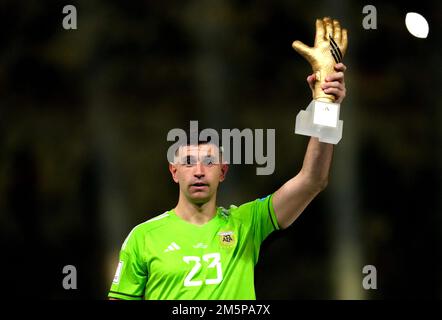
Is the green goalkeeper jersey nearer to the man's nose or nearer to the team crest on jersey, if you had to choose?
the team crest on jersey

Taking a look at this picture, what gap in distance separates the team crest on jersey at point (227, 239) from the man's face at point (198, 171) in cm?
20

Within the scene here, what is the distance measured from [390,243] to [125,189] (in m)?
2.75

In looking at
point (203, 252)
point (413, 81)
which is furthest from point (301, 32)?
point (203, 252)

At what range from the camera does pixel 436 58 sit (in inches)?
449

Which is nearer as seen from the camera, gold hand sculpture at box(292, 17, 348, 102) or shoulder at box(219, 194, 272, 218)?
gold hand sculpture at box(292, 17, 348, 102)

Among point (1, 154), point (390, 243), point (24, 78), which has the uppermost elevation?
point (24, 78)

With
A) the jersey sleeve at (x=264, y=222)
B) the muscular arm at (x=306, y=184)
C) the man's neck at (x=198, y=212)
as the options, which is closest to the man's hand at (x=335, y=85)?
the muscular arm at (x=306, y=184)

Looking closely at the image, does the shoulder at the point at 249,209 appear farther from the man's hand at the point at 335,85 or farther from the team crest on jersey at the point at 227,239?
the man's hand at the point at 335,85

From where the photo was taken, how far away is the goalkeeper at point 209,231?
5.67m

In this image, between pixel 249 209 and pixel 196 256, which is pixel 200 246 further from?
pixel 249 209

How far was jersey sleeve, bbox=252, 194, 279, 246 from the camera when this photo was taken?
5.87 metres

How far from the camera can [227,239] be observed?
5824 millimetres

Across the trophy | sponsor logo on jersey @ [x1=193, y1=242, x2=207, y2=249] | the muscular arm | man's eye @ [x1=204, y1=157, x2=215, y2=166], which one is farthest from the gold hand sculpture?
sponsor logo on jersey @ [x1=193, y1=242, x2=207, y2=249]

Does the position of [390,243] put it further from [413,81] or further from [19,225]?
[19,225]
